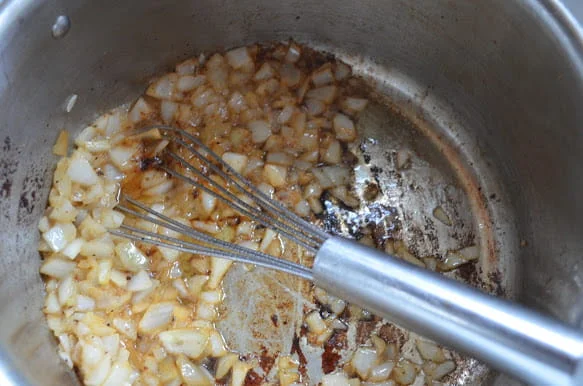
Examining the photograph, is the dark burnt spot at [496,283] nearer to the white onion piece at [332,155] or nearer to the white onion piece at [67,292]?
the white onion piece at [332,155]

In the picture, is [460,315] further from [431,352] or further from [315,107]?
[315,107]

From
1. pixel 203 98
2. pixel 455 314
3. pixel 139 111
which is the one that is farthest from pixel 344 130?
pixel 455 314

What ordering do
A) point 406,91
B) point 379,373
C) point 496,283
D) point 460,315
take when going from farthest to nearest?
1. point 406,91
2. point 496,283
3. point 379,373
4. point 460,315

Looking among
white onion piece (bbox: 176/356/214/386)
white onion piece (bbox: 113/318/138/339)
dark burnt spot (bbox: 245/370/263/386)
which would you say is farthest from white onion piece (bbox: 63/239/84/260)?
dark burnt spot (bbox: 245/370/263/386)

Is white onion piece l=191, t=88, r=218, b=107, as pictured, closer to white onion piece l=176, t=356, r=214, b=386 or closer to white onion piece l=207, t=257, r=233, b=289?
white onion piece l=207, t=257, r=233, b=289

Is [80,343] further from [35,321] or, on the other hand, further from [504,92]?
[504,92]

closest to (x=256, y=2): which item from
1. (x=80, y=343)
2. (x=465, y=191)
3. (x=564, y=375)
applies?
(x=465, y=191)
